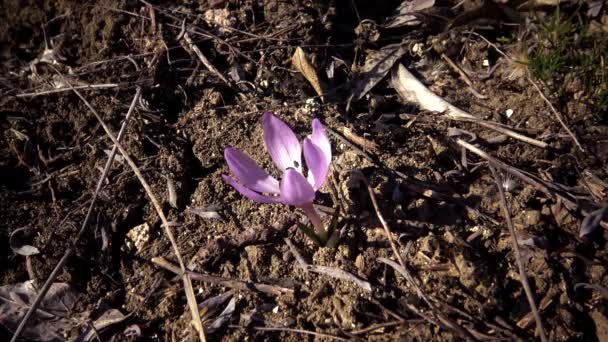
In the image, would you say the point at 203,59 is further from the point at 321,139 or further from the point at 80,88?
the point at 321,139

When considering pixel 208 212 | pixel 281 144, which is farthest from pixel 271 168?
pixel 208 212

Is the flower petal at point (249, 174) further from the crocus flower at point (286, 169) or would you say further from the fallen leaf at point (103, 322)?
the fallen leaf at point (103, 322)

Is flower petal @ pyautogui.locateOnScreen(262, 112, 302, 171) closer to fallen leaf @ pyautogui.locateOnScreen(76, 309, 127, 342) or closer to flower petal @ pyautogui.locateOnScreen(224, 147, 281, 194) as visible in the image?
flower petal @ pyautogui.locateOnScreen(224, 147, 281, 194)

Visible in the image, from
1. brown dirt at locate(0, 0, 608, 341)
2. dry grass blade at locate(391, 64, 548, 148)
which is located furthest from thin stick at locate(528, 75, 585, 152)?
dry grass blade at locate(391, 64, 548, 148)

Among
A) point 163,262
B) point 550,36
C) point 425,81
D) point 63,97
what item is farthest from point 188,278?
point 550,36

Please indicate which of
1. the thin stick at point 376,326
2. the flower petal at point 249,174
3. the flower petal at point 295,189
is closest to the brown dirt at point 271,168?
the thin stick at point 376,326

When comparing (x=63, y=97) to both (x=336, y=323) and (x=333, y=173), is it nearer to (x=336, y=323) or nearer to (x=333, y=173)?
(x=333, y=173)
